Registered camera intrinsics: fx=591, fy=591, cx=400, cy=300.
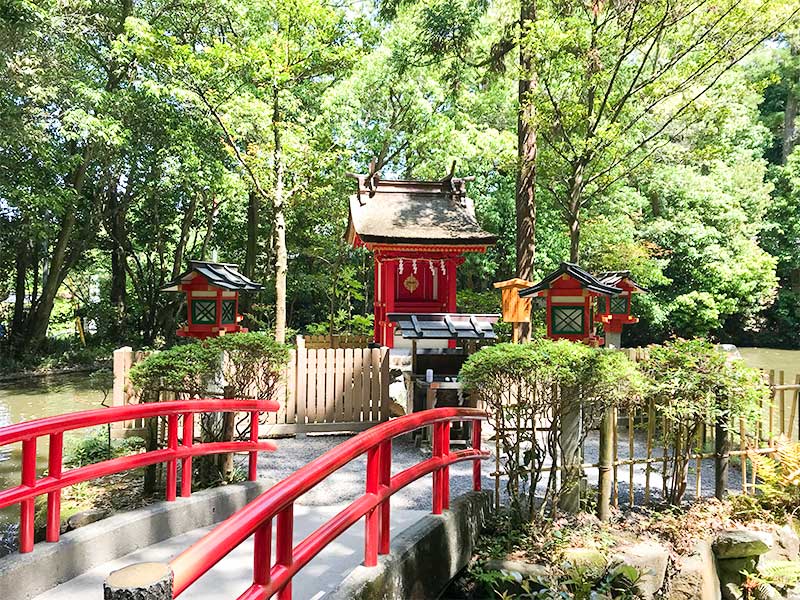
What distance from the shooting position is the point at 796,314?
26562 millimetres

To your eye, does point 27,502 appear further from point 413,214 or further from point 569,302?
point 413,214

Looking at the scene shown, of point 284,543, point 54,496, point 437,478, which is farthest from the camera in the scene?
point 437,478

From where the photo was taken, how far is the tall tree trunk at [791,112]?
1134 inches

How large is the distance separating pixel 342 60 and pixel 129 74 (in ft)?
35.2

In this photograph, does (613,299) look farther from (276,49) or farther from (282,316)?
(276,49)

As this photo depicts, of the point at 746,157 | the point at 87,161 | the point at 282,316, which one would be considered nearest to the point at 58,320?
the point at 87,161

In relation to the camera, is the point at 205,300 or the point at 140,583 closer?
the point at 140,583

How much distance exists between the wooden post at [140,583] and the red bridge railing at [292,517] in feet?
0.21

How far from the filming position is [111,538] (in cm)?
407

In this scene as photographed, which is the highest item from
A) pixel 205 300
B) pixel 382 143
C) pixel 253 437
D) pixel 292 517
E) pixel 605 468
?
pixel 382 143

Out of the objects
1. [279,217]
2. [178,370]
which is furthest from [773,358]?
[178,370]

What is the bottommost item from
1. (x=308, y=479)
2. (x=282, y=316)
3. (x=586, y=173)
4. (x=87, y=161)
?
(x=308, y=479)

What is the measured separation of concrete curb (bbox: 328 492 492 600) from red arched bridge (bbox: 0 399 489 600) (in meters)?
0.12

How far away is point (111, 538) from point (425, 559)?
2165 mm
